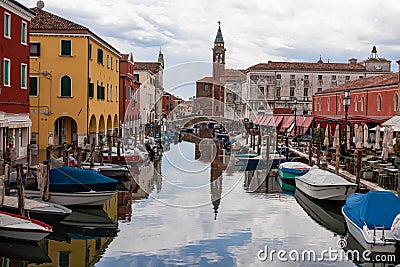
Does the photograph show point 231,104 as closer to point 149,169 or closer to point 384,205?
point 149,169

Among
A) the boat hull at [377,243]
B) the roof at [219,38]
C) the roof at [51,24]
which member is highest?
the roof at [219,38]

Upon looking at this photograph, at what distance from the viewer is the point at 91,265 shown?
1171 centimetres

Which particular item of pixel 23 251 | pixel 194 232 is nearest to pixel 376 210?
pixel 194 232

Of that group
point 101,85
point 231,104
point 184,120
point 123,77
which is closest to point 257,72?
point 231,104

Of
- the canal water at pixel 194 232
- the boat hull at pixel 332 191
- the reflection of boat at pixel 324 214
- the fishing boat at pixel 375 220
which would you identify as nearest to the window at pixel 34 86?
the canal water at pixel 194 232

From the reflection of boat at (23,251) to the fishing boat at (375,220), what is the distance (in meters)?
6.96

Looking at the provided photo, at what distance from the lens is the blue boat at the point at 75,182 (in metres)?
16.9

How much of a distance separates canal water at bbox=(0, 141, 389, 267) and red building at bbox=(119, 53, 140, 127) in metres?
20.4

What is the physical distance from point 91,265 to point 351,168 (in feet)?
47.4

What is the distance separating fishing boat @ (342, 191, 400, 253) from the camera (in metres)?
11.9

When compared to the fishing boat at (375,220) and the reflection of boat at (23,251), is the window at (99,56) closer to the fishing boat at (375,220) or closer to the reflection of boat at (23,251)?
the reflection of boat at (23,251)

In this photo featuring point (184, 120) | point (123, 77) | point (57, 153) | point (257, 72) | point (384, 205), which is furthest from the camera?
point (257, 72)

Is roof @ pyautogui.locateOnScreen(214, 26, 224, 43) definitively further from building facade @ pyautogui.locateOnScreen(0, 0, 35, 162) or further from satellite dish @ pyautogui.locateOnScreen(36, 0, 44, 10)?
building facade @ pyautogui.locateOnScreen(0, 0, 35, 162)

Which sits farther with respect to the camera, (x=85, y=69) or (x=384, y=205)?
(x=85, y=69)
